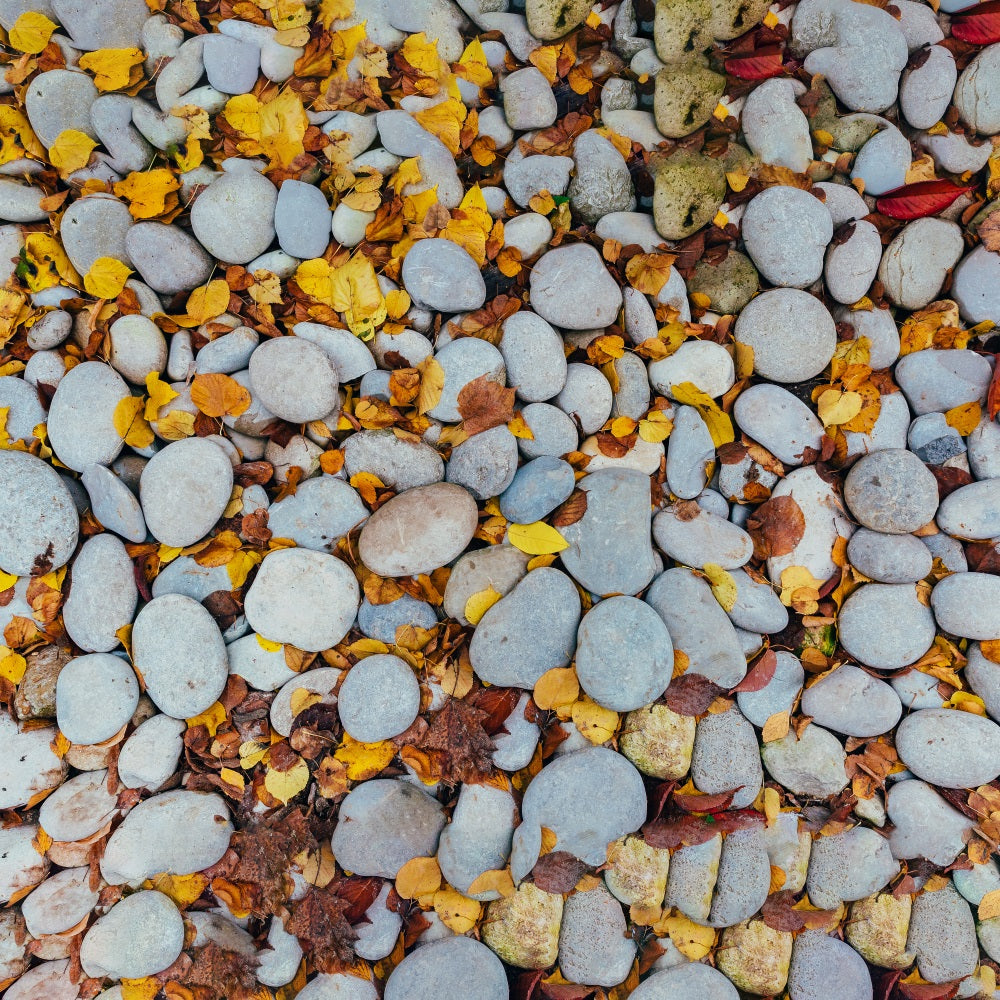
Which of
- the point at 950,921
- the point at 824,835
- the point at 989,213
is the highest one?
the point at 989,213

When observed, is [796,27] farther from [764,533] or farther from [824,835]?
[824,835]

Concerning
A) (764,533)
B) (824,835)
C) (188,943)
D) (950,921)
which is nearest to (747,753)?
(824,835)

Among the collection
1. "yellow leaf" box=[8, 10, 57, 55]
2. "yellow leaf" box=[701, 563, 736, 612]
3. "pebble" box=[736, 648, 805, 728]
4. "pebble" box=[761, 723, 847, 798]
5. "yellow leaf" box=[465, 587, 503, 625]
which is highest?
"yellow leaf" box=[8, 10, 57, 55]

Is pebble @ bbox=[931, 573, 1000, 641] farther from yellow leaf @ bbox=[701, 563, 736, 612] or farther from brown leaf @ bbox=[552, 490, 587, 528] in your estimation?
brown leaf @ bbox=[552, 490, 587, 528]

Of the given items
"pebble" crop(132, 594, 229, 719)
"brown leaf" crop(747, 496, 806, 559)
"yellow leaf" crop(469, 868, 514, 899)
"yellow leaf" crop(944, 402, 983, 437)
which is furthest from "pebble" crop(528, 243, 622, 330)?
"yellow leaf" crop(469, 868, 514, 899)

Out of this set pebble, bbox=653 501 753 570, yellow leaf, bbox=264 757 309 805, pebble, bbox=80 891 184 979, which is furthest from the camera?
pebble, bbox=653 501 753 570

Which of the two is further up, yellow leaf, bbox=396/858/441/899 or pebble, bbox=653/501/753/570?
pebble, bbox=653/501/753/570
